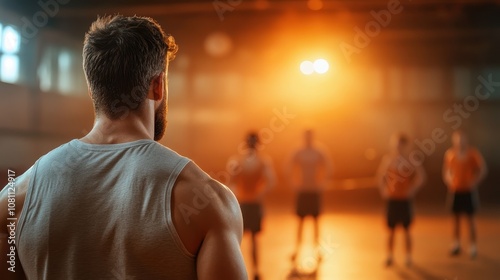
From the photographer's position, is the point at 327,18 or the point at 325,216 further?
the point at 327,18

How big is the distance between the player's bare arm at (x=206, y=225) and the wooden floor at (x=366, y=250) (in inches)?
176

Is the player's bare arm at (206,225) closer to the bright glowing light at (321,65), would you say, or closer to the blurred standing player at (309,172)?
the blurred standing player at (309,172)

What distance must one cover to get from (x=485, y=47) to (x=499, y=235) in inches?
191

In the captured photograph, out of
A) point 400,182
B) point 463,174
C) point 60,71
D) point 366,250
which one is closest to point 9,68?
point 60,71

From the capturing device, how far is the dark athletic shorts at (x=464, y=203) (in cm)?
586

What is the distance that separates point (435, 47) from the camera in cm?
1180

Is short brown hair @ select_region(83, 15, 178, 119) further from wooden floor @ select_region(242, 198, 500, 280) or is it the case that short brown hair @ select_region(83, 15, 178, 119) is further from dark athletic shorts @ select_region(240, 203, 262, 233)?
wooden floor @ select_region(242, 198, 500, 280)

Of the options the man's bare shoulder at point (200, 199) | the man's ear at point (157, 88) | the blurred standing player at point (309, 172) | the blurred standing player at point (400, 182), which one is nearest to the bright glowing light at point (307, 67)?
the blurred standing player at point (309, 172)

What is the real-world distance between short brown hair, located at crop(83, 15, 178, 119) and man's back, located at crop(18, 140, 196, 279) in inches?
2.6

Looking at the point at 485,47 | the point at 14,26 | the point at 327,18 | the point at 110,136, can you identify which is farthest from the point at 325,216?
the point at 110,136

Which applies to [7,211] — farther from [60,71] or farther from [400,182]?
[60,71]

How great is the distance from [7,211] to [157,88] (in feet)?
Result: 0.82

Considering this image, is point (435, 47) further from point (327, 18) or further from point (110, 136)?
point (110, 136)

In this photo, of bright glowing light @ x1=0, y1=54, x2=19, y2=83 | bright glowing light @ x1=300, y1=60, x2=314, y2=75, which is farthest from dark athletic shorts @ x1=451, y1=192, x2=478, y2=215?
bright glowing light @ x1=300, y1=60, x2=314, y2=75
